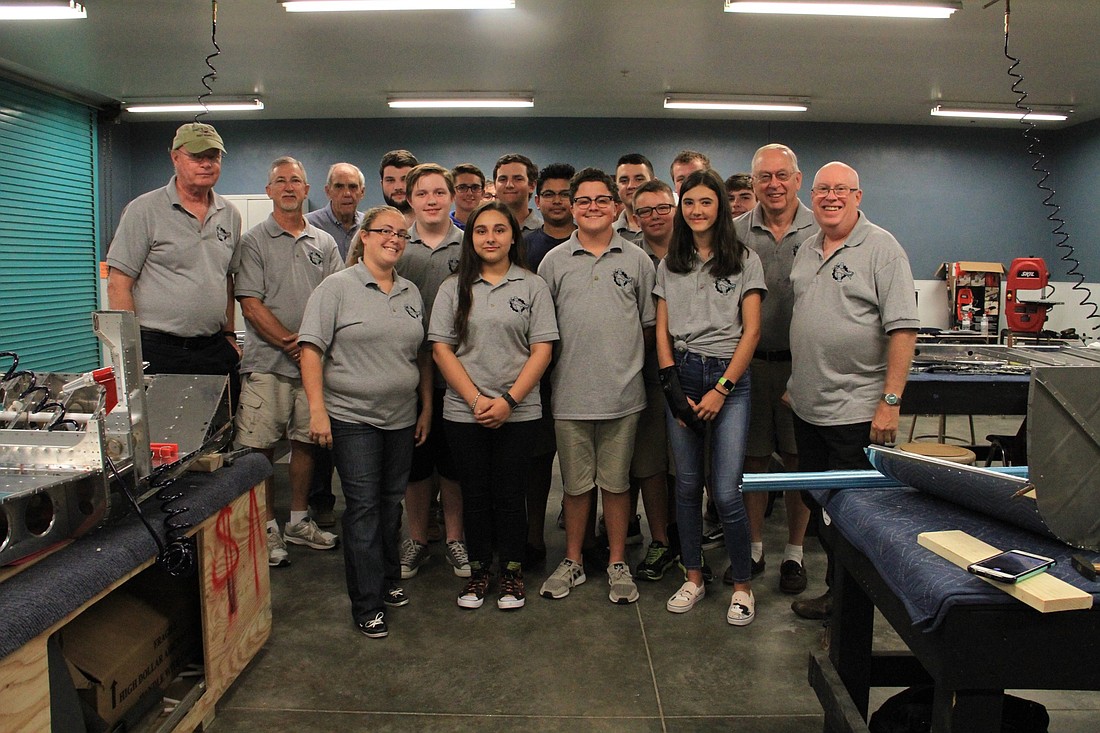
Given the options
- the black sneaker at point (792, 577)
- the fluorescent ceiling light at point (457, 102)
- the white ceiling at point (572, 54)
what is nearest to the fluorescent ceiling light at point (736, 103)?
the white ceiling at point (572, 54)

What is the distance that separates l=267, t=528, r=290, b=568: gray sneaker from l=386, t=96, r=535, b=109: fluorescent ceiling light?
17.4ft

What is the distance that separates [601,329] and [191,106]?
21.7 feet

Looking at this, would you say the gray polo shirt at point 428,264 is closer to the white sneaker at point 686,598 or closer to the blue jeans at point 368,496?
the blue jeans at point 368,496

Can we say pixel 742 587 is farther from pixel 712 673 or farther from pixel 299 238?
pixel 299 238

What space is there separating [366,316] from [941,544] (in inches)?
75.2

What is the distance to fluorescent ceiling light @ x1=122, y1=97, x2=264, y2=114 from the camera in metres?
7.25

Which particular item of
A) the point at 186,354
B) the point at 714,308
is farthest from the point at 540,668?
the point at 186,354

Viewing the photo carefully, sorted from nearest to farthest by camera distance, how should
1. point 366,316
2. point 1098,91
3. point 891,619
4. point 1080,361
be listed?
point 891,619 → point 366,316 → point 1080,361 → point 1098,91

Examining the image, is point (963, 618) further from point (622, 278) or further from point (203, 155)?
point (203, 155)

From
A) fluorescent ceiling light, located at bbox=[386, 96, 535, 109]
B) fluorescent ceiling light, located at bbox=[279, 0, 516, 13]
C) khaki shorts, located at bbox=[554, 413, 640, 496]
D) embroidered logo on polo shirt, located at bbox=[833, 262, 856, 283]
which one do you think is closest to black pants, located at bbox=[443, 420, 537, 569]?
khaki shorts, located at bbox=[554, 413, 640, 496]

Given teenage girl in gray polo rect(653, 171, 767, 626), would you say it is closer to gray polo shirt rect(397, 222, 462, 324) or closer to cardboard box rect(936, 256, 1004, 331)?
gray polo shirt rect(397, 222, 462, 324)

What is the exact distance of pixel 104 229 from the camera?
8.10 metres

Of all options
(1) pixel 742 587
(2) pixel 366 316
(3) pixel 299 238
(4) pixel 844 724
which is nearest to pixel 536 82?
(3) pixel 299 238

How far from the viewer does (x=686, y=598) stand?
2777 millimetres
